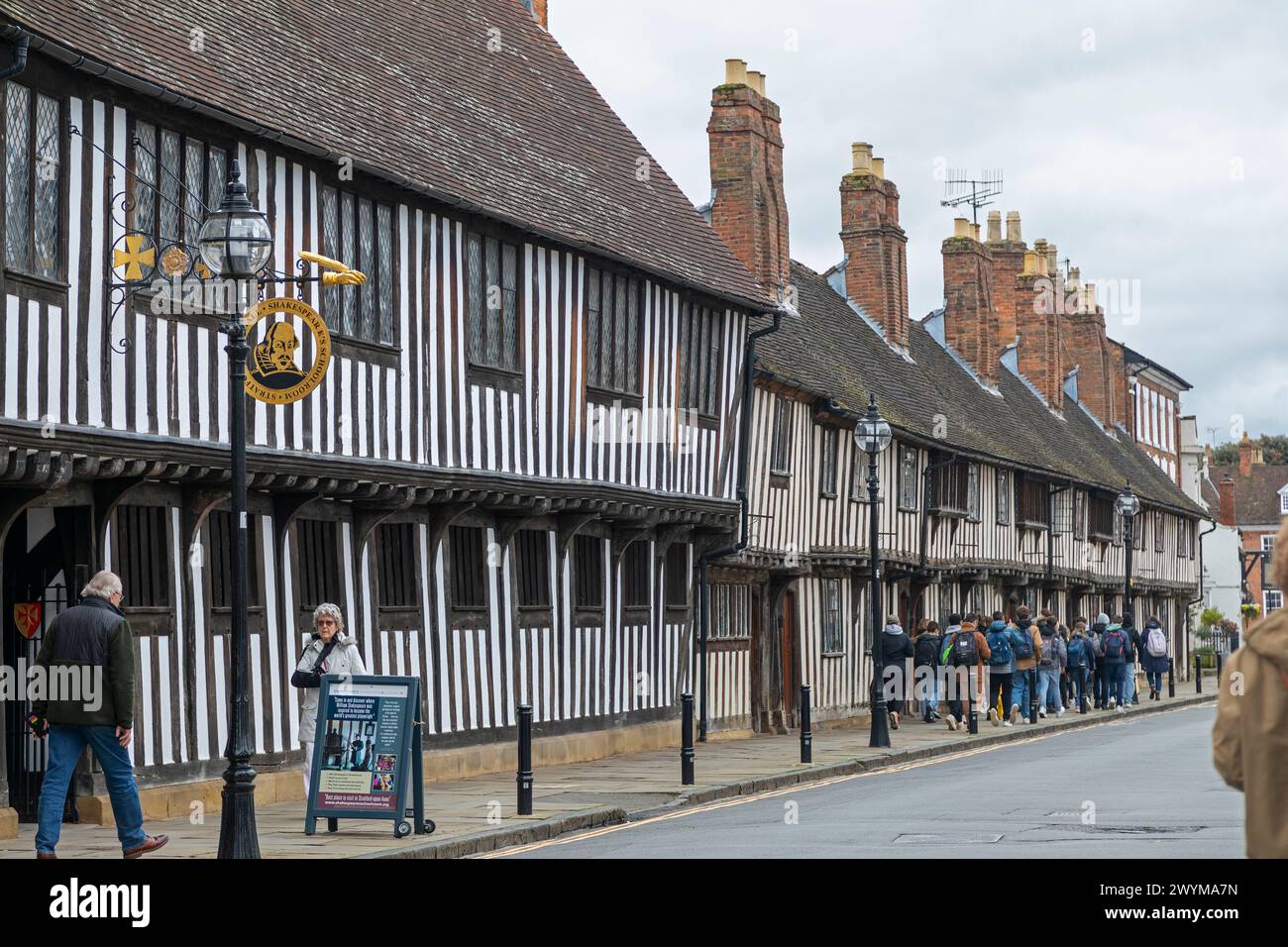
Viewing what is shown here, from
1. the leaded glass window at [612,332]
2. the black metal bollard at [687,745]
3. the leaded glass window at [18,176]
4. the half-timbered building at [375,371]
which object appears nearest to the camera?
the leaded glass window at [18,176]

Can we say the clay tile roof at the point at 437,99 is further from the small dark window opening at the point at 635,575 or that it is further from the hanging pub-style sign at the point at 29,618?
the hanging pub-style sign at the point at 29,618

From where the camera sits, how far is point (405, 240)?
1852 centimetres

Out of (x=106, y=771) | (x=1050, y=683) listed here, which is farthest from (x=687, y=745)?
(x=1050, y=683)

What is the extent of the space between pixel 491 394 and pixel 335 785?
22.9 feet

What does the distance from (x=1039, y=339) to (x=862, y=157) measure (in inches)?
632

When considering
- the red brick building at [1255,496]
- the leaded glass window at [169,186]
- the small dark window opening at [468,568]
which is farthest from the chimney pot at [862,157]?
the red brick building at [1255,496]

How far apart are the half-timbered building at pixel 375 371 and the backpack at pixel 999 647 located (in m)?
5.44

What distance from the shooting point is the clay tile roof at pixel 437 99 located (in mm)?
15680

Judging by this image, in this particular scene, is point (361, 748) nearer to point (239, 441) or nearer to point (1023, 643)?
point (239, 441)

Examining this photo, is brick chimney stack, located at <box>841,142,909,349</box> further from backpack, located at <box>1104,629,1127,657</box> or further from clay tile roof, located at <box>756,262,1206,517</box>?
backpack, located at <box>1104,629,1127,657</box>

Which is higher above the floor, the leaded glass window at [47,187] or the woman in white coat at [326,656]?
the leaded glass window at [47,187]

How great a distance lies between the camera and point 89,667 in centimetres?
1166
